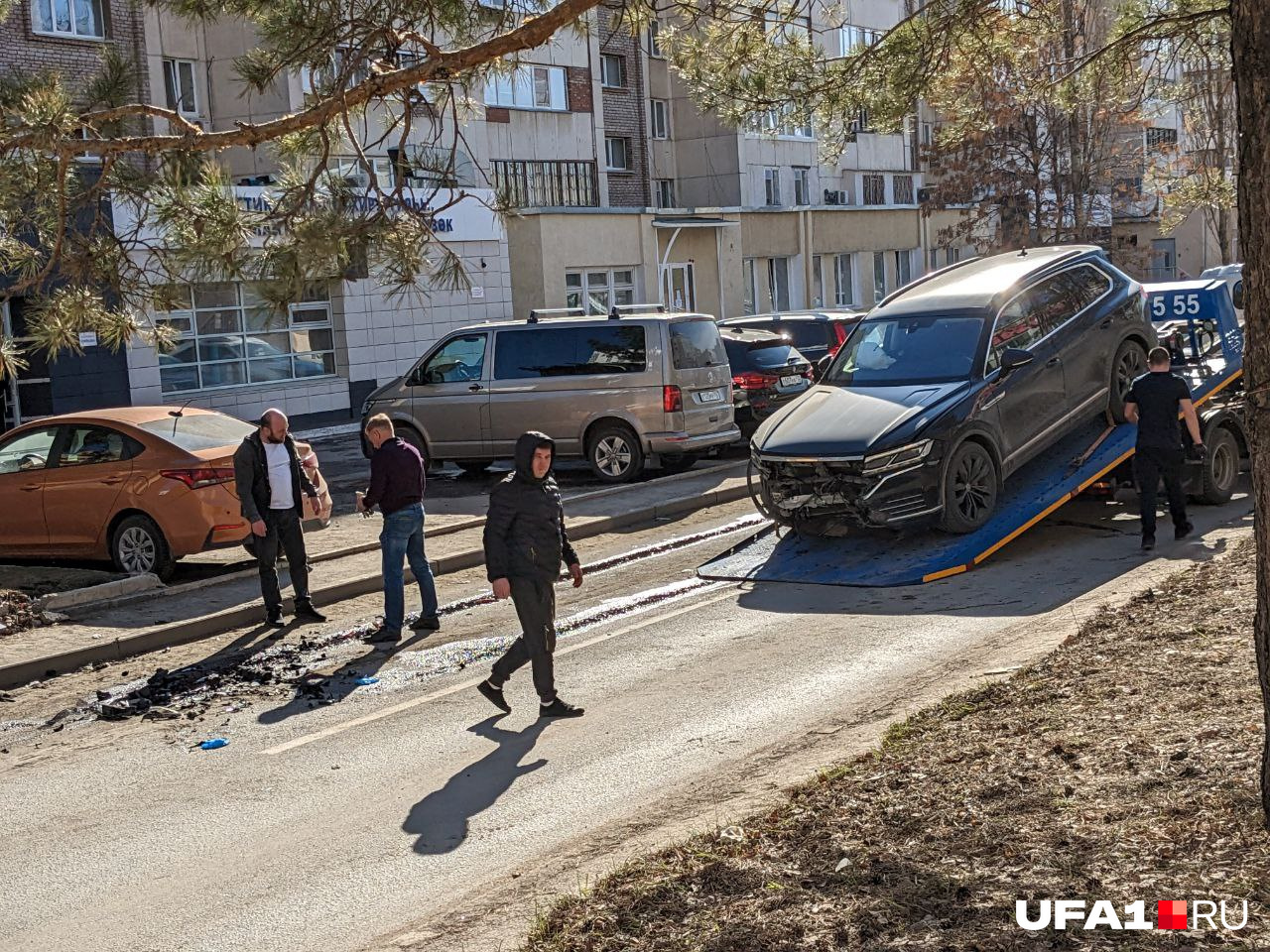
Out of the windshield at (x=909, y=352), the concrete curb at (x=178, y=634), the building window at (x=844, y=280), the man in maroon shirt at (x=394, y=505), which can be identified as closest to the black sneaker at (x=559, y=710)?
the man in maroon shirt at (x=394, y=505)

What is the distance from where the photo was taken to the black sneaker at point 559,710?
9156mm

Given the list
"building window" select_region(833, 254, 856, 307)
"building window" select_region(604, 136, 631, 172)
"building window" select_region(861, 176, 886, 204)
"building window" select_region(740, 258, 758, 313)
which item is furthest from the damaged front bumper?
"building window" select_region(861, 176, 886, 204)

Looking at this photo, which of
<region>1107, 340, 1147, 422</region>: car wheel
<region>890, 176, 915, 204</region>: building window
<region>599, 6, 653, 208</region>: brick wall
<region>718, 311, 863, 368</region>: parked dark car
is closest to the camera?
<region>1107, 340, 1147, 422</region>: car wheel

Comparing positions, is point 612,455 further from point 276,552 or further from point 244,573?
point 276,552

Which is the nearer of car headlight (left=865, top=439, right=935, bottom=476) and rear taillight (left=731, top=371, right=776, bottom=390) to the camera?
car headlight (left=865, top=439, right=935, bottom=476)

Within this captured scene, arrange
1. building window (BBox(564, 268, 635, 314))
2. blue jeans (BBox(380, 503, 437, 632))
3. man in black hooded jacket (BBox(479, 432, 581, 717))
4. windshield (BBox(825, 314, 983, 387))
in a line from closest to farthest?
man in black hooded jacket (BBox(479, 432, 581, 717))
blue jeans (BBox(380, 503, 437, 632))
windshield (BBox(825, 314, 983, 387))
building window (BBox(564, 268, 635, 314))

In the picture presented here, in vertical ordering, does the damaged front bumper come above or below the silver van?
below

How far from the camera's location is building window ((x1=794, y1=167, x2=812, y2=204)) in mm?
52469

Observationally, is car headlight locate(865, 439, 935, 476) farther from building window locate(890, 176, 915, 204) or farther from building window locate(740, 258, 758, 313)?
building window locate(890, 176, 915, 204)

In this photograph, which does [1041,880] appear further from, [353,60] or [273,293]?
[353,60]

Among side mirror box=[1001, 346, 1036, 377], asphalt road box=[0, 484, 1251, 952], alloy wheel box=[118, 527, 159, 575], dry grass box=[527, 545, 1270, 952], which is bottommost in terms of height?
asphalt road box=[0, 484, 1251, 952]

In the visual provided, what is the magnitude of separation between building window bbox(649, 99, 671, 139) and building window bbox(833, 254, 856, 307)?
727cm

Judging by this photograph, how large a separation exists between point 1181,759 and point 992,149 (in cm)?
3871

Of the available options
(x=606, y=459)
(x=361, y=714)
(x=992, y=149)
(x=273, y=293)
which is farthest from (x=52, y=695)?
(x=992, y=149)
